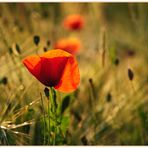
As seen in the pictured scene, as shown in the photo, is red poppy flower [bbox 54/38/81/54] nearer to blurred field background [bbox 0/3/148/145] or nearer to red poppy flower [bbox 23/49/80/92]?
blurred field background [bbox 0/3/148/145]

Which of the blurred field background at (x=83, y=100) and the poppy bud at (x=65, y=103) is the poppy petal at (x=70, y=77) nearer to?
the blurred field background at (x=83, y=100)

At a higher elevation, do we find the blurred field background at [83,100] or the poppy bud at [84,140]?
the blurred field background at [83,100]

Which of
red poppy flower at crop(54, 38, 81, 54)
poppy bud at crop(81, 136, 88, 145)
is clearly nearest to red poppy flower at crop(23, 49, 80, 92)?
poppy bud at crop(81, 136, 88, 145)

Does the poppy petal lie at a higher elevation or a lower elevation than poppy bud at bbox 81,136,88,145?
higher

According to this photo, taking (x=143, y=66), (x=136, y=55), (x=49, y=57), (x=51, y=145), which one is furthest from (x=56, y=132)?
(x=136, y=55)

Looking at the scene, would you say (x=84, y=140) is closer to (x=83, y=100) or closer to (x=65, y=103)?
(x=65, y=103)

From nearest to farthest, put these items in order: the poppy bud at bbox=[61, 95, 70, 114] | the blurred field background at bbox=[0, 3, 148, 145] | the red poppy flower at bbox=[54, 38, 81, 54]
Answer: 1. the blurred field background at bbox=[0, 3, 148, 145]
2. the poppy bud at bbox=[61, 95, 70, 114]
3. the red poppy flower at bbox=[54, 38, 81, 54]

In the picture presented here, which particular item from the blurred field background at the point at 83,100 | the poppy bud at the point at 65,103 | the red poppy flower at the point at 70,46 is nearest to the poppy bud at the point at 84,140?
the blurred field background at the point at 83,100

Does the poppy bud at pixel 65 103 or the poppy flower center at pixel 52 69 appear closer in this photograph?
the poppy flower center at pixel 52 69

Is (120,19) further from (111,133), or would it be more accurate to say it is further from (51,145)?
(51,145)
